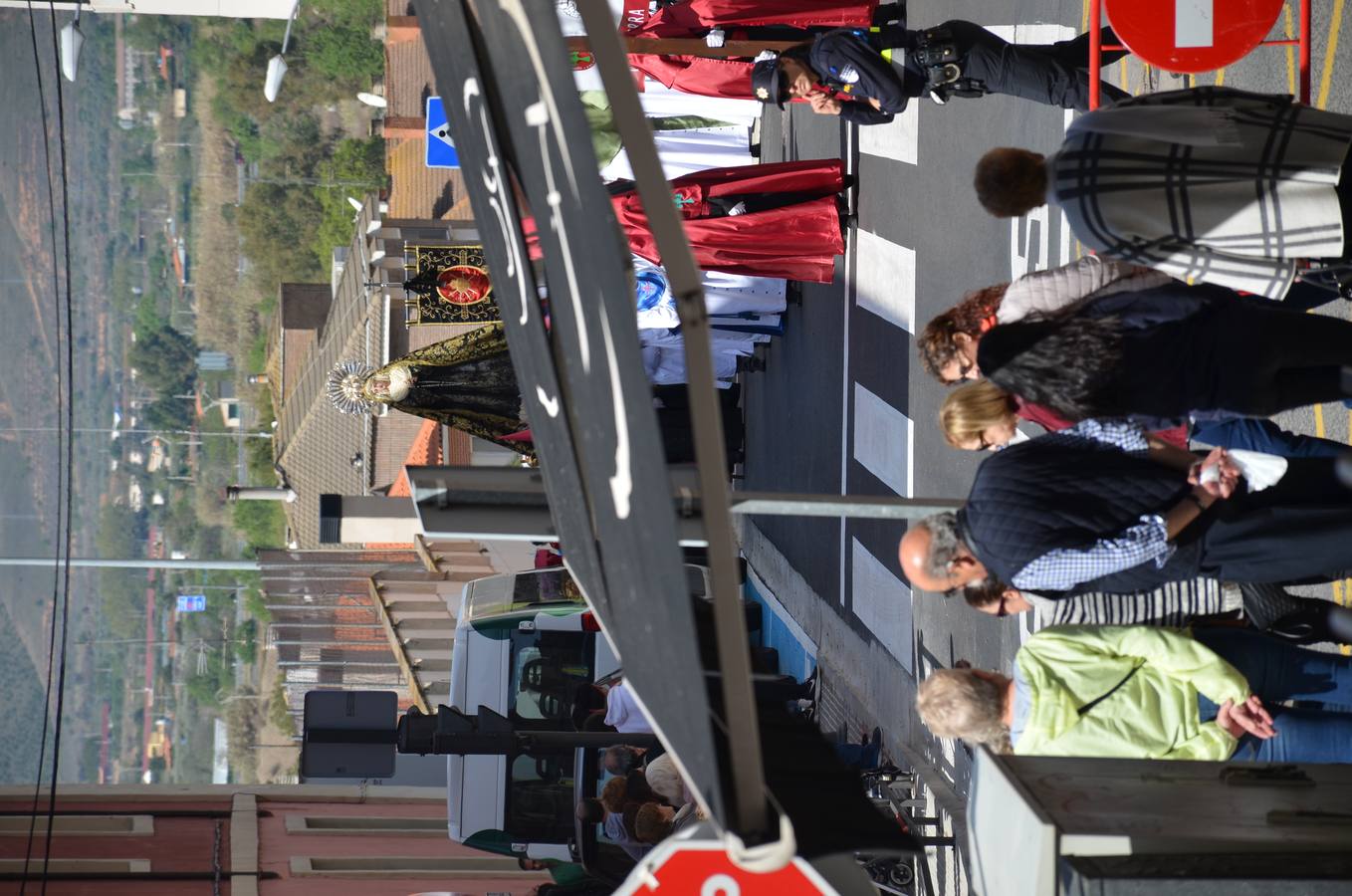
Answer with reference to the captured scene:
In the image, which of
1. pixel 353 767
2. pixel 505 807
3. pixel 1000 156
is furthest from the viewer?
pixel 505 807

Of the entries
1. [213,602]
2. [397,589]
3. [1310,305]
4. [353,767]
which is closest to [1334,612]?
[1310,305]

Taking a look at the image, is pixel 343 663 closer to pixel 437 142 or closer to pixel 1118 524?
pixel 437 142

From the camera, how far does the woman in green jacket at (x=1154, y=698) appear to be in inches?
195

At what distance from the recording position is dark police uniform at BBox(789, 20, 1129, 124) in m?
8.30

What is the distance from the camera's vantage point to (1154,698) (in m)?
5.01

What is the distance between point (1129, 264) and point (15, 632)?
1261 cm

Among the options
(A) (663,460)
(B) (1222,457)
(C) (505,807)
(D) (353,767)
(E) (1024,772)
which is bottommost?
(C) (505,807)

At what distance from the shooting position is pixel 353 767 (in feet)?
37.1

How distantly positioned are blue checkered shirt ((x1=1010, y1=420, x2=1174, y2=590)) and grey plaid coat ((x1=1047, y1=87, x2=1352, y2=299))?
30.8 inches

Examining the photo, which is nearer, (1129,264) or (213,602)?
(1129,264)

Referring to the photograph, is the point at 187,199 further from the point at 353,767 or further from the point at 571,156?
the point at 571,156

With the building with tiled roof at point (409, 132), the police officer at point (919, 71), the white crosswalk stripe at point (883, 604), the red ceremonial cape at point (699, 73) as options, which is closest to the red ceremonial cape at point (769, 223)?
the red ceremonial cape at point (699, 73)

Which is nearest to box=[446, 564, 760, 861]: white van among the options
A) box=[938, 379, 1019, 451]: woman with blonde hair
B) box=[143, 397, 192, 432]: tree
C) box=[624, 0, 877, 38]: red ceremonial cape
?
box=[624, 0, 877, 38]: red ceremonial cape

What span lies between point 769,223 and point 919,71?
3011 mm
